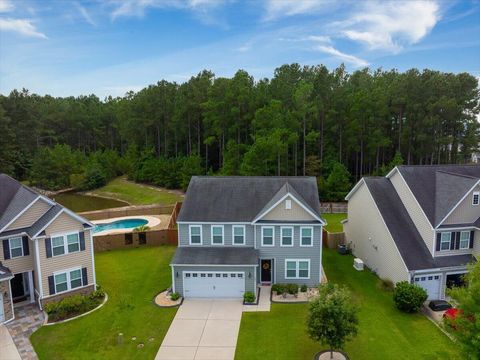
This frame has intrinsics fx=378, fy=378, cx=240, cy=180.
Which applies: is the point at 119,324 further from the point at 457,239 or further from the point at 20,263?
the point at 457,239

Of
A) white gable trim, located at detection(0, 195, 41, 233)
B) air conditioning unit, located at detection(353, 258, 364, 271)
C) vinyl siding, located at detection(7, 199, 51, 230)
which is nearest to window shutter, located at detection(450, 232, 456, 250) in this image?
air conditioning unit, located at detection(353, 258, 364, 271)

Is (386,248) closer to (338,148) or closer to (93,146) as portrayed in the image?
(338,148)

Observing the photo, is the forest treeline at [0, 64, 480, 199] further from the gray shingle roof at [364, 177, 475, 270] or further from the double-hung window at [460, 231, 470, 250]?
the double-hung window at [460, 231, 470, 250]

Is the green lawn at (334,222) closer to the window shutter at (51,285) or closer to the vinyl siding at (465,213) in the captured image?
the vinyl siding at (465,213)

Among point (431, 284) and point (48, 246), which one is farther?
point (431, 284)

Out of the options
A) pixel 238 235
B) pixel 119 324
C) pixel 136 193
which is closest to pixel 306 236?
pixel 238 235
